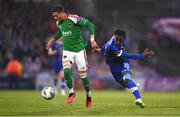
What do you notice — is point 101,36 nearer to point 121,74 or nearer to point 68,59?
point 121,74

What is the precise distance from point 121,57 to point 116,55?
40cm

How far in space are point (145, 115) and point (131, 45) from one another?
2230 cm

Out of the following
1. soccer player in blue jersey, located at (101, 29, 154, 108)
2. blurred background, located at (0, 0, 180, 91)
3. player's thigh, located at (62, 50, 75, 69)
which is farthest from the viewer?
blurred background, located at (0, 0, 180, 91)

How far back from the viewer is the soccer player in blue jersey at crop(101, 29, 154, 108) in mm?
14449

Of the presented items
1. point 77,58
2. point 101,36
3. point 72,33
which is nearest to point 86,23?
point 72,33

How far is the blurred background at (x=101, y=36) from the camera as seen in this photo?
33344mm

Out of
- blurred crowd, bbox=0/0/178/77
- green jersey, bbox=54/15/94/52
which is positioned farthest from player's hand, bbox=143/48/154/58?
blurred crowd, bbox=0/0/178/77

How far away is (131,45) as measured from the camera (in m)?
34.8

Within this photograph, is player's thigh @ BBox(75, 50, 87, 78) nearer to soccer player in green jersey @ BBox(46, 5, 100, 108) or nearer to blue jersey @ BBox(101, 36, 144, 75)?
soccer player in green jersey @ BBox(46, 5, 100, 108)

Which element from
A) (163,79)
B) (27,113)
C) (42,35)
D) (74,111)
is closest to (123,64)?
(74,111)

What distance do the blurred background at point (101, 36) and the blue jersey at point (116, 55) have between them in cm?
1654

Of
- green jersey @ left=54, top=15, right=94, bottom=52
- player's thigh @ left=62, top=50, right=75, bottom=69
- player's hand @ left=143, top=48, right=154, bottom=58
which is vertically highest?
green jersey @ left=54, top=15, right=94, bottom=52

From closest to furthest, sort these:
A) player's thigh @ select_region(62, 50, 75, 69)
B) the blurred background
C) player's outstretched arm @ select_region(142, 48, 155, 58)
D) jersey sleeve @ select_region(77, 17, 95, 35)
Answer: player's outstretched arm @ select_region(142, 48, 155, 58)
jersey sleeve @ select_region(77, 17, 95, 35)
player's thigh @ select_region(62, 50, 75, 69)
the blurred background

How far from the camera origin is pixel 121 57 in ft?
50.3
